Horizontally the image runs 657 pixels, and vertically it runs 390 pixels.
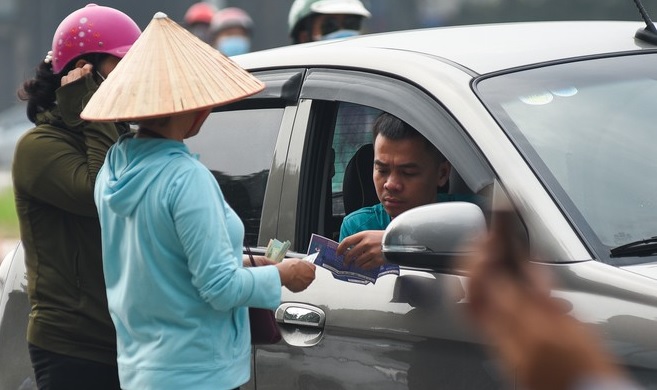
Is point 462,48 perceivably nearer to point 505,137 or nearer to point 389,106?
point 389,106

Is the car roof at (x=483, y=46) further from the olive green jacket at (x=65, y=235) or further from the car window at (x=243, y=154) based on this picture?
the olive green jacket at (x=65, y=235)

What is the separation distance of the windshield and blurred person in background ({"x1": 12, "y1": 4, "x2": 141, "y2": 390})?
1089 mm

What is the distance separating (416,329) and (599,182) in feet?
1.85

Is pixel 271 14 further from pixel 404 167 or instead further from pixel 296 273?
pixel 296 273

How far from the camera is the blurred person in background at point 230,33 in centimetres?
1066

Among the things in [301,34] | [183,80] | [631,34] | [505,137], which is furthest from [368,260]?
[301,34]

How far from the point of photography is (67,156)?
326cm

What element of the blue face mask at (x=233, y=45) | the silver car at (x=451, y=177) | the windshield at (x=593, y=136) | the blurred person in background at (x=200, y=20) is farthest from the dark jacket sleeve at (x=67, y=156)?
the blurred person in background at (x=200, y=20)

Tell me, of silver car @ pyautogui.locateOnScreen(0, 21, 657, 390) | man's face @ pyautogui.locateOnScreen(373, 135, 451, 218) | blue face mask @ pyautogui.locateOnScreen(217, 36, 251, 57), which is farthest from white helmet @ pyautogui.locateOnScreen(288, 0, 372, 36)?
man's face @ pyautogui.locateOnScreen(373, 135, 451, 218)

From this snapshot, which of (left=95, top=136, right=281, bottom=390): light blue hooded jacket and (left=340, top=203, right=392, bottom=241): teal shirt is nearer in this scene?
(left=95, top=136, right=281, bottom=390): light blue hooded jacket

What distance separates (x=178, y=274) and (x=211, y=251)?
5.7 inches

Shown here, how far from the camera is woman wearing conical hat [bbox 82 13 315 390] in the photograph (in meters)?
2.63

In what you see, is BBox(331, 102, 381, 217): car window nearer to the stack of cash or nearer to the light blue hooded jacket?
the stack of cash

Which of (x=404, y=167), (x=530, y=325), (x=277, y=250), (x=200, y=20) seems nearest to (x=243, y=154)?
(x=404, y=167)
